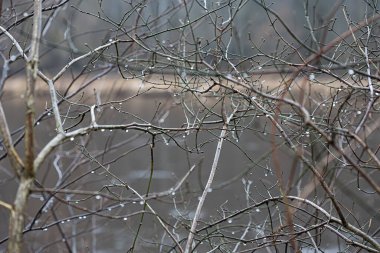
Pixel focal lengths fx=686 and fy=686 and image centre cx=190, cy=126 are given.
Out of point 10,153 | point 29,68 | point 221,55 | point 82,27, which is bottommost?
point 10,153

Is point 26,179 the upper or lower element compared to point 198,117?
lower

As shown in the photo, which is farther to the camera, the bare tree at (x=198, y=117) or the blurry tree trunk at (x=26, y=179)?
the bare tree at (x=198, y=117)

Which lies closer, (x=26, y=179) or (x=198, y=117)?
(x=26, y=179)

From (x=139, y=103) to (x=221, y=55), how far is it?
345 inches

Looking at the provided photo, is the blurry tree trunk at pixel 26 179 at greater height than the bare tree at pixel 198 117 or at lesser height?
lesser

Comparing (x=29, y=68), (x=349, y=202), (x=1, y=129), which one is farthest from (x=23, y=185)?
(x=349, y=202)

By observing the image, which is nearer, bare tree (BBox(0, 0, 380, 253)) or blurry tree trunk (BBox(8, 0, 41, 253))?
blurry tree trunk (BBox(8, 0, 41, 253))

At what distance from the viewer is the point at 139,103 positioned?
12.2 meters

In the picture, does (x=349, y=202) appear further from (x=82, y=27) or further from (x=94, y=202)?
(x=82, y=27)

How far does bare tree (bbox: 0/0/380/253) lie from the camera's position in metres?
2.46

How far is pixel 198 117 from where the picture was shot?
14.0 feet

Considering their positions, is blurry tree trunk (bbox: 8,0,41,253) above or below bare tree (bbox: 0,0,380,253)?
below

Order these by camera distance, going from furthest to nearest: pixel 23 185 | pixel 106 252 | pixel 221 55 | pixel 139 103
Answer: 1. pixel 139 103
2. pixel 106 252
3. pixel 221 55
4. pixel 23 185

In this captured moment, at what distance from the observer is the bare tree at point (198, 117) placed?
2459 mm
